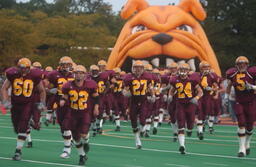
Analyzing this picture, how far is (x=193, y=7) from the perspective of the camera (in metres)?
29.8

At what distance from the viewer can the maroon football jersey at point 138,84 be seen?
1557 cm

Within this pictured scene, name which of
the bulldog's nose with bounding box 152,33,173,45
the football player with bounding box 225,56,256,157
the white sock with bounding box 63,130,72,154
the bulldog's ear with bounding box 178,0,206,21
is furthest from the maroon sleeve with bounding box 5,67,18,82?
the bulldog's ear with bounding box 178,0,206,21

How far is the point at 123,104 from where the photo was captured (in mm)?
23500

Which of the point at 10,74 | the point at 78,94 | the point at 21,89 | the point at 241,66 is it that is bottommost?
the point at 78,94

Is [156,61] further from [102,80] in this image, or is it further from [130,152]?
[130,152]

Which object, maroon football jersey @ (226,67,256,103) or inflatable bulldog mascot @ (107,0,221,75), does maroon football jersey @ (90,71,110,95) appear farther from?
inflatable bulldog mascot @ (107,0,221,75)

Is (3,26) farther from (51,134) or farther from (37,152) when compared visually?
(37,152)

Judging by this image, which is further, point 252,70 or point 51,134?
point 51,134

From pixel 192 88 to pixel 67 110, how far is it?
11.9ft

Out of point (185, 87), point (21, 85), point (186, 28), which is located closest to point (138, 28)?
point (186, 28)

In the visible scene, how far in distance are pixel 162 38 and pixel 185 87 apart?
12932 millimetres

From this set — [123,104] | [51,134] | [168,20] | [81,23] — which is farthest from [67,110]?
[81,23]

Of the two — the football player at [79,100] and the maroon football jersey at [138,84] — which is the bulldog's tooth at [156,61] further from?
the football player at [79,100]

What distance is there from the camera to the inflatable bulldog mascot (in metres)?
27.9
